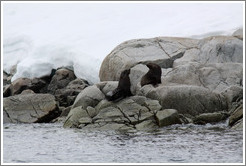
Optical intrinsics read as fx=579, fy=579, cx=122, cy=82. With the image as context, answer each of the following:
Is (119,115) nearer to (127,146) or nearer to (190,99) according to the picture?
(190,99)

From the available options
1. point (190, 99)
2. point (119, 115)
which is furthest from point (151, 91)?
point (119, 115)

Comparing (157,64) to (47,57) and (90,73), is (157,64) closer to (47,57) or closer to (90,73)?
(90,73)

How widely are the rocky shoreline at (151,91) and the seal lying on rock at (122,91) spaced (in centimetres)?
19

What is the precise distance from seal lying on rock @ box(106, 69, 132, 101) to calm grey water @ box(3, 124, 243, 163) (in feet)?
5.43

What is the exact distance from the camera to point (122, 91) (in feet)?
54.7

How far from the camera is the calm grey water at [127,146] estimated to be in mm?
11242

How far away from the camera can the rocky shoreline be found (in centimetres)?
1563

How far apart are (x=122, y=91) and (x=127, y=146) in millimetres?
4257

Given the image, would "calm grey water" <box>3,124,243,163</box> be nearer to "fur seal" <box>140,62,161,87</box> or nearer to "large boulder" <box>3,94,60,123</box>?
"large boulder" <box>3,94,60,123</box>

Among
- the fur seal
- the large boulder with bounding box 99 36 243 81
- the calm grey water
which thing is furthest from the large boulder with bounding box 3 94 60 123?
the fur seal

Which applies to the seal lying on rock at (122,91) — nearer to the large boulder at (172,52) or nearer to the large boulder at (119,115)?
the large boulder at (119,115)

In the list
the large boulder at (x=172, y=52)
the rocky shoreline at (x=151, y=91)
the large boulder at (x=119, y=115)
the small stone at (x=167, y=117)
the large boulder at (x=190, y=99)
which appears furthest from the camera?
the large boulder at (x=172, y=52)

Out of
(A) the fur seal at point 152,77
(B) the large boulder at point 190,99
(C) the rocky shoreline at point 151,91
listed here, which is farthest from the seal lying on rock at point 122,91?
(B) the large boulder at point 190,99

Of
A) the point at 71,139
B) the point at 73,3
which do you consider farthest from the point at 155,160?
the point at 73,3
